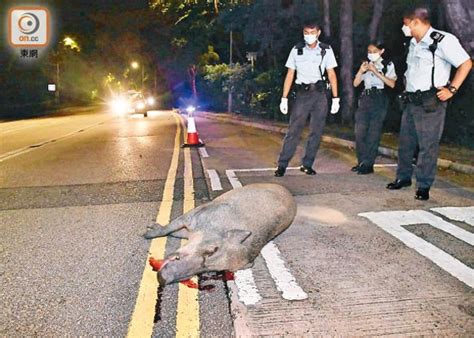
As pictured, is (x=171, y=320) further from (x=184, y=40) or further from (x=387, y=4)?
(x=184, y=40)

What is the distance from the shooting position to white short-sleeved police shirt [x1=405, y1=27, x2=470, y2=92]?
18.6ft

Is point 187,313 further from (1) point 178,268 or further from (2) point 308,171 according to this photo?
(2) point 308,171

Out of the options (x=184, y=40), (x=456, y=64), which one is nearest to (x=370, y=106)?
(x=456, y=64)

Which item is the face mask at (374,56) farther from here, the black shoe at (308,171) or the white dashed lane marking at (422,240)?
the white dashed lane marking at (422,240)

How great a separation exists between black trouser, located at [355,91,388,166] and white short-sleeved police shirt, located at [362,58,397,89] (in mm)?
144

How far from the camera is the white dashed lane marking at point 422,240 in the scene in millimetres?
3873

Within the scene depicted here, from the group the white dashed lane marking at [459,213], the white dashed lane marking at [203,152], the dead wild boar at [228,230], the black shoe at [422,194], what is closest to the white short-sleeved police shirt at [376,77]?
the black shoe at [422,194]

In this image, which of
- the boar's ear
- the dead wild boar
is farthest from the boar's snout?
the boar's ear

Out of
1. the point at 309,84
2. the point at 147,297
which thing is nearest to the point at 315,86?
the point at 309,84

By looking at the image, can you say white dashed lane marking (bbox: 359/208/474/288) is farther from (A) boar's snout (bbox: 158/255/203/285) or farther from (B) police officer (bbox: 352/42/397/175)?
(B) police officer (bbox: 352/42/397/175)

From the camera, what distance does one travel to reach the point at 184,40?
4009 centimetres

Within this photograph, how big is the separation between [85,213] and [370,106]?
489 centimetres

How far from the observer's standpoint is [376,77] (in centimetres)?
777

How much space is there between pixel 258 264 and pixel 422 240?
1725 millimetres
